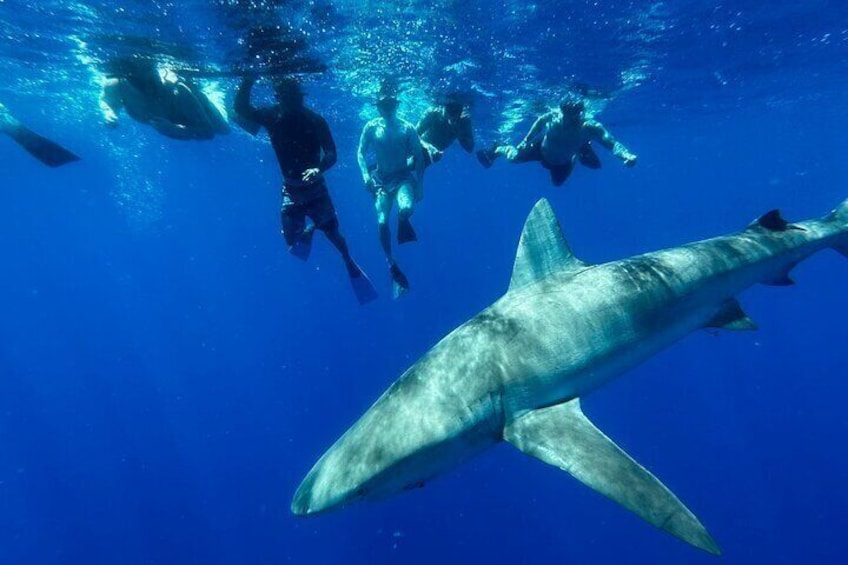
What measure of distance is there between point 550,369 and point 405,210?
25.6 feet

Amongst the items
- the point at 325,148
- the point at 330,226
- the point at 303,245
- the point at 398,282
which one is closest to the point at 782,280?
the point at 398,282

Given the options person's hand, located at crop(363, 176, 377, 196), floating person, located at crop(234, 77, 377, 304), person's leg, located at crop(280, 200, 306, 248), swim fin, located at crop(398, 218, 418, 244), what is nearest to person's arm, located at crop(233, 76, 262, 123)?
floating person, located at crop(234, 77, 377, 304)

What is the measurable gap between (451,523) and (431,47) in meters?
16.1

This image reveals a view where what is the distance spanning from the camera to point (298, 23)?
12.3 metres

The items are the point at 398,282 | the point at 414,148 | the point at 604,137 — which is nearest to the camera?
the point at 398,282

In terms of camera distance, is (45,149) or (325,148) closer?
(45,149)

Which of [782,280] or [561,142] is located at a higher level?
[561,142]

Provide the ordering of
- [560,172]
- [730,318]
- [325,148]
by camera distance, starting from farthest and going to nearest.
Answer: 1. [560,172]
2. [325,148]
3. [730,318]

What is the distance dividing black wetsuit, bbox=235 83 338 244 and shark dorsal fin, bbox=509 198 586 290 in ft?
20.1

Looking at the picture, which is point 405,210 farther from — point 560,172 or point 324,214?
point 560,172

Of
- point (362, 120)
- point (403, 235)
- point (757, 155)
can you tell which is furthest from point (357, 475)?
point (757, 155)

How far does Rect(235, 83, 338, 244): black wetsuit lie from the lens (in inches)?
428

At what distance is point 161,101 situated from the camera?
44.2ft

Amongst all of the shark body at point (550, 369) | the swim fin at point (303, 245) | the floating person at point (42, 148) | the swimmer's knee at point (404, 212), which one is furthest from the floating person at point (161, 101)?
the shark body at point (550, 369)
